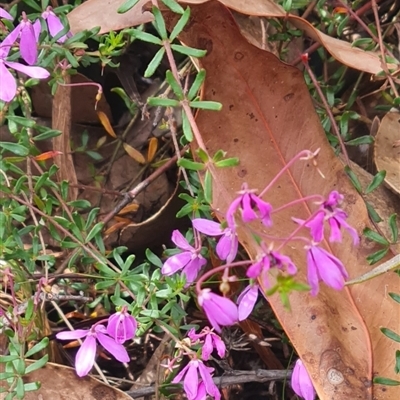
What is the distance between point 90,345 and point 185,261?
0.28 metres

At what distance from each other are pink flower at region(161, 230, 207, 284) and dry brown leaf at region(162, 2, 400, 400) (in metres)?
0.18

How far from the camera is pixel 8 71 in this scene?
1.52 m

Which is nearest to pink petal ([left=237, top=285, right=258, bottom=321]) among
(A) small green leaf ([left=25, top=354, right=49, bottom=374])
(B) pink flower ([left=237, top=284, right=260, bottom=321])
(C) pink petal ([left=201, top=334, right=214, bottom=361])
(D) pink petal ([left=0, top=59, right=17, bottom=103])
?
(B) pink flower ([left=237, top=284, right=260, bottom=321])

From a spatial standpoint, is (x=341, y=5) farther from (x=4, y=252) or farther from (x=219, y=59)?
(x=4, y=252)

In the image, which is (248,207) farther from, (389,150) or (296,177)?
(389,150)

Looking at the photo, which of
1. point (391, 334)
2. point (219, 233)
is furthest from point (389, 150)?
point (219, 233)

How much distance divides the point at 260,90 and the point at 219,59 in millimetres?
116

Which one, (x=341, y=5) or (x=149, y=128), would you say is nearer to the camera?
(x=341, y=5)

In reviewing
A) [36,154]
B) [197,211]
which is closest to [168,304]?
[197,211]

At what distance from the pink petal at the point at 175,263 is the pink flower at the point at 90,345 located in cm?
19

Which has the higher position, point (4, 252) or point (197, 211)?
point (197, 211)

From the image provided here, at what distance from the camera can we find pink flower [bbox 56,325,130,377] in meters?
1.47

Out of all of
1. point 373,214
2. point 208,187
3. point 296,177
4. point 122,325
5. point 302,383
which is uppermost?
point 208,187

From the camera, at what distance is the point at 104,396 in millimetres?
1570
